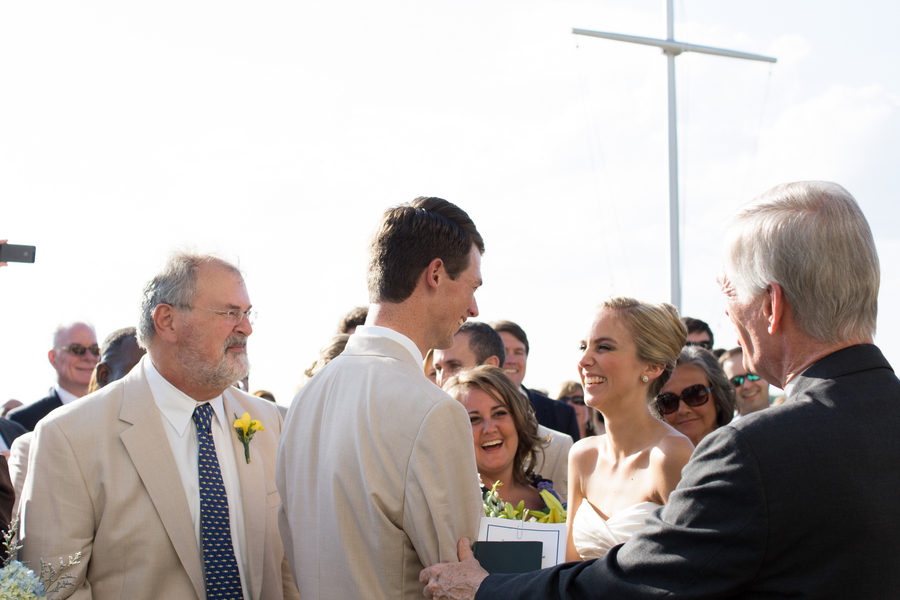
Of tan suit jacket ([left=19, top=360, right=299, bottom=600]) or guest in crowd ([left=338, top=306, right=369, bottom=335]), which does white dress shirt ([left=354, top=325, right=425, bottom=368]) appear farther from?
guest in crowd ([left=338, top=306, right=369, bottom=335])

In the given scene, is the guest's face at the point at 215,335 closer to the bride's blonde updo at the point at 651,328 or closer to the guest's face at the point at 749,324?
the bride's blonde updo at the point at 651,328

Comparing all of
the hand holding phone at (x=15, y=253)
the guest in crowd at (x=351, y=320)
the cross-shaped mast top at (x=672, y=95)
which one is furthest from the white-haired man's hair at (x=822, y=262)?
the cross-shaped mast top at (x=672, y=95)

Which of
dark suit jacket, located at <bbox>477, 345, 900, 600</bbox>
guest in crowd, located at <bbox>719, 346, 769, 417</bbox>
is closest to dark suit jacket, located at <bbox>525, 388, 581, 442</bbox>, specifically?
guest in crowd, located at <bbox>719, 346, 769, 417</bbox>

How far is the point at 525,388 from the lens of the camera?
21.1ft

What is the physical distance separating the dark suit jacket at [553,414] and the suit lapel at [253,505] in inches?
132

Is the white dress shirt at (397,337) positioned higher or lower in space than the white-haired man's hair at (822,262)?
lower

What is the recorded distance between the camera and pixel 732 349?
23.6 feet

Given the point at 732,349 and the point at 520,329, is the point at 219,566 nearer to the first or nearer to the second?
the point at 520,329

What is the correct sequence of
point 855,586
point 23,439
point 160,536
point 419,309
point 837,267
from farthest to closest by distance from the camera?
point 23,439 → point 160,536 → point 419,309 → point 837,267 → point 855,586

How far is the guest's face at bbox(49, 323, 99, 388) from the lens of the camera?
696cm

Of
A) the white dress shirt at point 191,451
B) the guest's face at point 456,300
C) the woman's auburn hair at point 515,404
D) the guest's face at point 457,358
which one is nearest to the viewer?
the guest's face at point 456,300

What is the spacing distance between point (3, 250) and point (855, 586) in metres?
3.57

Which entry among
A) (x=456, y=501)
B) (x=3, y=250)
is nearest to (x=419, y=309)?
(x=456, y=501)

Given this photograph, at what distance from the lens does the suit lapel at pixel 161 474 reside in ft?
9.81
